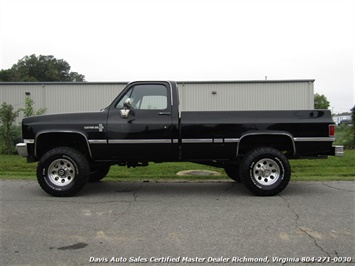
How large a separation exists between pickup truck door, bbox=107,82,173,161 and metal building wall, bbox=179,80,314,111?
17.3m

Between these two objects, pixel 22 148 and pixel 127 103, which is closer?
pixel 127 103

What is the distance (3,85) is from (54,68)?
4755cm

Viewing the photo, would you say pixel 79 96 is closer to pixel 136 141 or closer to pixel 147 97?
pixel 147 97

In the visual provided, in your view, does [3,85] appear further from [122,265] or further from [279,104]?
[122,265]

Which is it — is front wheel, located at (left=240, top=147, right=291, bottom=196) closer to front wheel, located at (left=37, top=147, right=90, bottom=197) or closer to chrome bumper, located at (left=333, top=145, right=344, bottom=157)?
chrome bumper, located at (left=333, top=145, right=344, bottom=157)

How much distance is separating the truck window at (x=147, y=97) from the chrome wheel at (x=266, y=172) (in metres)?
2.06

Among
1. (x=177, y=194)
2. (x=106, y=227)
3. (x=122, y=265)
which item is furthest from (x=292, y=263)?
(x=177, y=194)

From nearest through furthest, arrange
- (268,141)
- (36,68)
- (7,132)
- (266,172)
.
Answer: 1. (266,172)
2. (268,141)
3. (7,132)
4. (36,68)

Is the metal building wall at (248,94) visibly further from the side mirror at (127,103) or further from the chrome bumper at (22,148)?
the chrome bumper at (22,148)

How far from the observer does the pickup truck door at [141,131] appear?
645 centimetres

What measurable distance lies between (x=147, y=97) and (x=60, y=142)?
1909 mm

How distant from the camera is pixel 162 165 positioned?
10.6 m

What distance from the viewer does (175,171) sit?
9906 mm

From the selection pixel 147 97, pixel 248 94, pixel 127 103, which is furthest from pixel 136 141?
pixel 248 94
